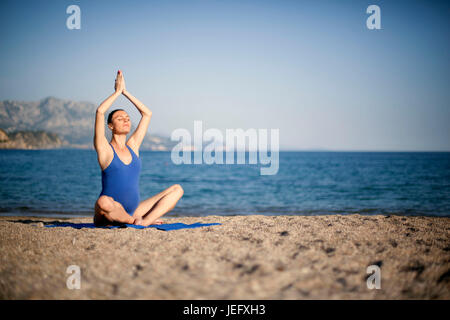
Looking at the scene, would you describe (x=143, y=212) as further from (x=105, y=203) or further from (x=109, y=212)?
(x=105, y=203)

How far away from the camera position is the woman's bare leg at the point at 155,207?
14.7 feet

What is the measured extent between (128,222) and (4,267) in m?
1.77

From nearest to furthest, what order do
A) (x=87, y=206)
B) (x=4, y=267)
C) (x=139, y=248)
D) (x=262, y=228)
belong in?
(x=4, y=267)
(x=139, y=248)
(x=262, y=228)
(x=87, y=206)

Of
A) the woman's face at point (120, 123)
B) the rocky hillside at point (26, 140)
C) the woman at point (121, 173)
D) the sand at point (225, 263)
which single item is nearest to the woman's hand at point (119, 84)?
the woman at point (121, 173)

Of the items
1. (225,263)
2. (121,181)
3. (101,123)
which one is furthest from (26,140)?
(225,263)

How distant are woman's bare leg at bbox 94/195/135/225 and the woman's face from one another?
0.97 metres

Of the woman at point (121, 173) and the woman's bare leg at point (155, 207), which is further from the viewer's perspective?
the woman's bare leg at point (155, 207)

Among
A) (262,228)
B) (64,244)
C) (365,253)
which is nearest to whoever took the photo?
(365,253)

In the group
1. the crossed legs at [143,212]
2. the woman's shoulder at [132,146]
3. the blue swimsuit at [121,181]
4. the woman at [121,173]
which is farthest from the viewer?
the woman's shoulder at [132,146]

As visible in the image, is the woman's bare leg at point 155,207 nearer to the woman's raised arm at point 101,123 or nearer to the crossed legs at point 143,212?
the crossed legs at point 143,212

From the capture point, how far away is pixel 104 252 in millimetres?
3225

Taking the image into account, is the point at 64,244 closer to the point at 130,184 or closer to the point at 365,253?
the point at 130,184

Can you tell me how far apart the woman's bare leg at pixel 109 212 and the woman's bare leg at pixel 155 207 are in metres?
0.16
